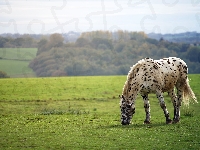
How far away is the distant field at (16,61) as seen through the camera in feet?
244

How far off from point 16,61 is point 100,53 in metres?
25.1

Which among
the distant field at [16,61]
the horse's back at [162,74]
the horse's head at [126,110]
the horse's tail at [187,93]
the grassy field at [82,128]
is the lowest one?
the grassy field at [82,128]

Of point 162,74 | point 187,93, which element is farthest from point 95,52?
point 162,74

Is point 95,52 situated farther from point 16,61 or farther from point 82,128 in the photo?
point 82,128

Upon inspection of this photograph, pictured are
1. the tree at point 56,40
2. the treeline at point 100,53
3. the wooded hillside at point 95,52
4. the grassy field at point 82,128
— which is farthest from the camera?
the tree at point 56,40

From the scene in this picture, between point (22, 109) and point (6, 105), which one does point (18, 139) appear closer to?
point (22, 109)

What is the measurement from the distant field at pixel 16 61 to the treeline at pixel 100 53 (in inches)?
72.2

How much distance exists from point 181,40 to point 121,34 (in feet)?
73.5

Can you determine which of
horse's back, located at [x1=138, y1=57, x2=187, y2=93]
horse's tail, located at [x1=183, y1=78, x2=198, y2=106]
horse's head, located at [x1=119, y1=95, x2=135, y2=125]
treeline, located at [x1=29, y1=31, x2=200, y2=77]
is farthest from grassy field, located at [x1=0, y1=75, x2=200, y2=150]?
treeline, located at [x1=29, y1=31, x2=200, y2=77]

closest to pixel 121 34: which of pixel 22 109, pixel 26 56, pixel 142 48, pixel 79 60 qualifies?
pixel 142 48

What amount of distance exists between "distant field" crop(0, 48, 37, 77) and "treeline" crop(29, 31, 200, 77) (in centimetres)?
183

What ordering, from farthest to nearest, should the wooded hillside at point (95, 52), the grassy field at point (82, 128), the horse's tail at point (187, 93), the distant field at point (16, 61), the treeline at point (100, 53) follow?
the treeline at point (100, 53) → the wooded hillside at point (95, 52) → the distant field at point (16, 61) → the horse's tail at point (187, 93) → the grassy field at point (82, 128)

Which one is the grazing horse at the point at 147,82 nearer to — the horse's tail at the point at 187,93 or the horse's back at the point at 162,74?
the horse's back at the point at 162,74

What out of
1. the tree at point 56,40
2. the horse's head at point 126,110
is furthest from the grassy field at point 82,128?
the tree at point 56,40
